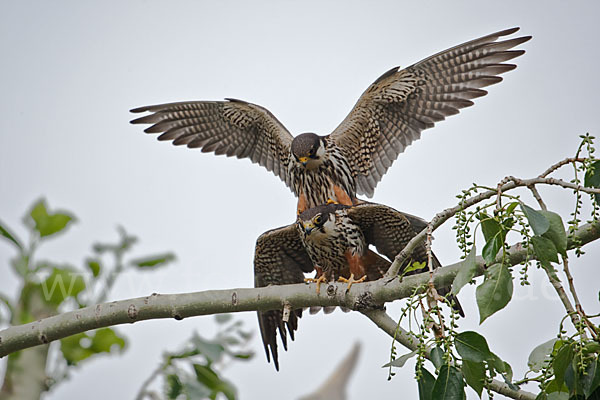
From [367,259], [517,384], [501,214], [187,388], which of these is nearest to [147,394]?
[187,388]

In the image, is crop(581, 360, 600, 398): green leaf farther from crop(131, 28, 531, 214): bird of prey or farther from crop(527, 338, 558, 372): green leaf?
crop(131, 28, 531, 214): bird of prey

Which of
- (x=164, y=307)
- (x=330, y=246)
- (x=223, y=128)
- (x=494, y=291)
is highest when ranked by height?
(x=223, y=128)

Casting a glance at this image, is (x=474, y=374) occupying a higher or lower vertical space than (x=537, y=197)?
lower

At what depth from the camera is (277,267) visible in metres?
4.69

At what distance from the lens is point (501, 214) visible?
212 centimetres

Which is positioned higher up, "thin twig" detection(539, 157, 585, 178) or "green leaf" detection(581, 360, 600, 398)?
"thin twig" detection(539, 157, 585, 178)

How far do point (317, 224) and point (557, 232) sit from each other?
2.26 meters

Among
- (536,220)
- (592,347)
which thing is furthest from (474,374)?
(536,220)

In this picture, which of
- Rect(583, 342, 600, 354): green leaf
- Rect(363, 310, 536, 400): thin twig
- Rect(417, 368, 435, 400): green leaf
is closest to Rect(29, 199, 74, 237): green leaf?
Rect(363, 310, 536, 400): thin twig

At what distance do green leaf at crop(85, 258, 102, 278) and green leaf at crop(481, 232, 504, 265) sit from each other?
260 cm

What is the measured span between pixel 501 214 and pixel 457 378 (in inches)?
20.1

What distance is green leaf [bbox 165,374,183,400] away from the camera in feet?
11.9

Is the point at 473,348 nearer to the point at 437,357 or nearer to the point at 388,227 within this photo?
the point at 437,357

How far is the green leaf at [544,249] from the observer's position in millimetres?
2072
